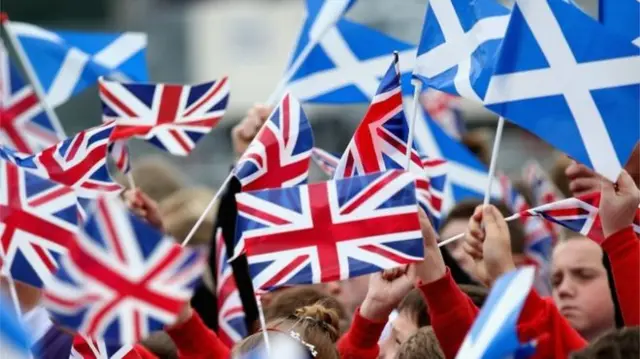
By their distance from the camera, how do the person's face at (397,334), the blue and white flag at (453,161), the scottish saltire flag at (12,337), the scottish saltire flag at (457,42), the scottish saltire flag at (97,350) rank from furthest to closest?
the blue and white flag at (453,161)
the person's face at (397,334)
the scottish saltire flag at (457,42)
the scottish saltire flag at (97,350)
the scottish saltire flag at (12,337)

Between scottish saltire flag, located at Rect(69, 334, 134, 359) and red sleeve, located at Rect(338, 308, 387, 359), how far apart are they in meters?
0.73

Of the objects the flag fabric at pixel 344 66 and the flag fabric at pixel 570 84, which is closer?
the flag fabric at pixel 570 84

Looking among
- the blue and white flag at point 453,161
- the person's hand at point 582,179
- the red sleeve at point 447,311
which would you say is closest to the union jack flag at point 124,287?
the red sleeve at point 447,311

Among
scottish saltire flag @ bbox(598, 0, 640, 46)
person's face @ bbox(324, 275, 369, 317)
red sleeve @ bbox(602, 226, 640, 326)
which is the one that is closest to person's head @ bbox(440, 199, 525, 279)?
person's face @ bbox(324, 275, 369, 317)

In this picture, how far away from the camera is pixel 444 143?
8.52 meters

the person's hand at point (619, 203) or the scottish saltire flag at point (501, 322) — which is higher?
the person's hand at point (619, 203)

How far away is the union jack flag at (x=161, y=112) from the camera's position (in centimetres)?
698

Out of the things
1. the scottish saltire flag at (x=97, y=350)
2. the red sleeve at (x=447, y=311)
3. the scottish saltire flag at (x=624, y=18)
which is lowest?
the scottish saltire flag at (x=97, y=350)

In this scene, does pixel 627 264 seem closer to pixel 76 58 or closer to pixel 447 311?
pixel 447 311

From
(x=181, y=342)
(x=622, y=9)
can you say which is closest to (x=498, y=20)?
(x=622, y=9)

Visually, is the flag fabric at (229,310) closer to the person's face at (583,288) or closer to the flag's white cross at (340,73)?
the flag's white cross at (340,73)

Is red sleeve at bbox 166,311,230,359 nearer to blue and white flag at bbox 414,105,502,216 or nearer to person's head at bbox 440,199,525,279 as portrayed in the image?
person's head at bbox 440,199,525,279

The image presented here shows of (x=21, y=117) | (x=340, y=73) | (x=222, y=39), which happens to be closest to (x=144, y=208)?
(x=21, y=117)

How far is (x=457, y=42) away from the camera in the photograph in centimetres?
581
